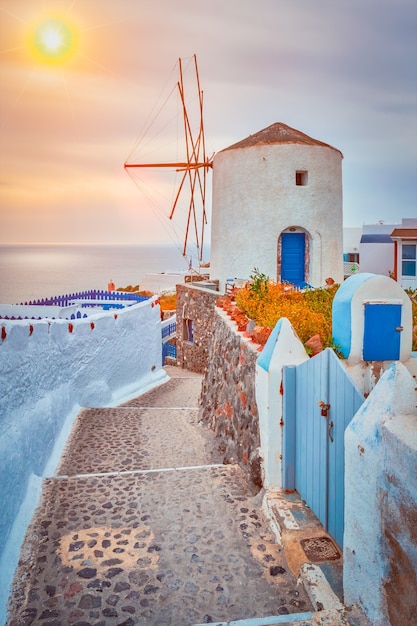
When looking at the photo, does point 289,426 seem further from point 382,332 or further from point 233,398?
point 233,398

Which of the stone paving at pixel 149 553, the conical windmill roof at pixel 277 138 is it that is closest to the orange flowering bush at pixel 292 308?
the stone paving at pixel 149 553

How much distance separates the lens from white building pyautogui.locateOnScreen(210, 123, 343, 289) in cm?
1723

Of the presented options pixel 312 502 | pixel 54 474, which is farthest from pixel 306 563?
pixel 54 474

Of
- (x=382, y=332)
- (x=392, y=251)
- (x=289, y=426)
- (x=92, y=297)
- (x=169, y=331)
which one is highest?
(x=392, y=251)

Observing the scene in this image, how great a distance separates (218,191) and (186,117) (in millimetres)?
5790

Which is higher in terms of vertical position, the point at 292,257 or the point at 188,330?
the point at 292,257

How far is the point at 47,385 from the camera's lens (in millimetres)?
7297

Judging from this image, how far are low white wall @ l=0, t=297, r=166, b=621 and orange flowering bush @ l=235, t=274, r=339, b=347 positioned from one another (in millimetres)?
3091

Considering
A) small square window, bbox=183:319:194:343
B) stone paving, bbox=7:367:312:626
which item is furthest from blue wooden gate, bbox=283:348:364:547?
small square window, bbox=183:319:194:343

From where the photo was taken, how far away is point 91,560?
14.3 ft

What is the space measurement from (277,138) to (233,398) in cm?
1256

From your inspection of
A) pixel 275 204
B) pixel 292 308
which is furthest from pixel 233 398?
pixel 275 204

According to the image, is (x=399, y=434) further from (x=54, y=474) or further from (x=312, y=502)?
(x=54, y=474)

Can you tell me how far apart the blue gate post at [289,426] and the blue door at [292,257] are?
13115mm
